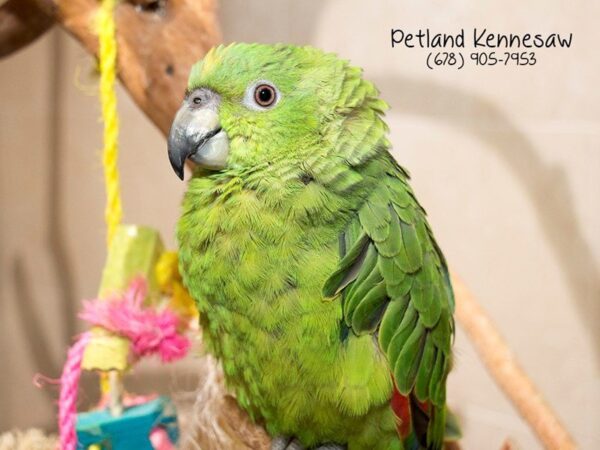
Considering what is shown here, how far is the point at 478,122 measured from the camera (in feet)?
3.28

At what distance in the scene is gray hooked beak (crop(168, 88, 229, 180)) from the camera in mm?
596

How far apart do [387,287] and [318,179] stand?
0.38ft

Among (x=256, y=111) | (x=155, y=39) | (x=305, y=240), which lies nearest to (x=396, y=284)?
(x=305, y=240)

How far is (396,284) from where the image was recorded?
1.98 ft

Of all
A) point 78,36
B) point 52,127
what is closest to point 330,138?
point 78,36

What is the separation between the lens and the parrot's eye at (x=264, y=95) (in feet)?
1.96

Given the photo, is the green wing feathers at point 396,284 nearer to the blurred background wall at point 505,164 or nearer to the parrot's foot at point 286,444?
the parrot's foot at point 286,444

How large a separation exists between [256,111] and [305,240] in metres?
0.12

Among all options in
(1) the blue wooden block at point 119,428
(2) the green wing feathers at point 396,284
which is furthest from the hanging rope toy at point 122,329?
(2) the green wing feathers at point 396,284

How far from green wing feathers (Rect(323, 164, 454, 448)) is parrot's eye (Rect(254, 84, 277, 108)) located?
126 mm

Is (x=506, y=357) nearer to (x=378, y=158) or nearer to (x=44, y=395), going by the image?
(x=378, y=158)

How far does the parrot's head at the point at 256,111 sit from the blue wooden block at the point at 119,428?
0.27 meters

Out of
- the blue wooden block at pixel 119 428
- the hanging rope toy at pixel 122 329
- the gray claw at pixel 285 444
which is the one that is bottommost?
the gray claw at pixel 285 444

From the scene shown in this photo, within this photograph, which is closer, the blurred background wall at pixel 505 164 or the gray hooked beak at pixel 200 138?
the gray hooked beak at pixel 200 138
